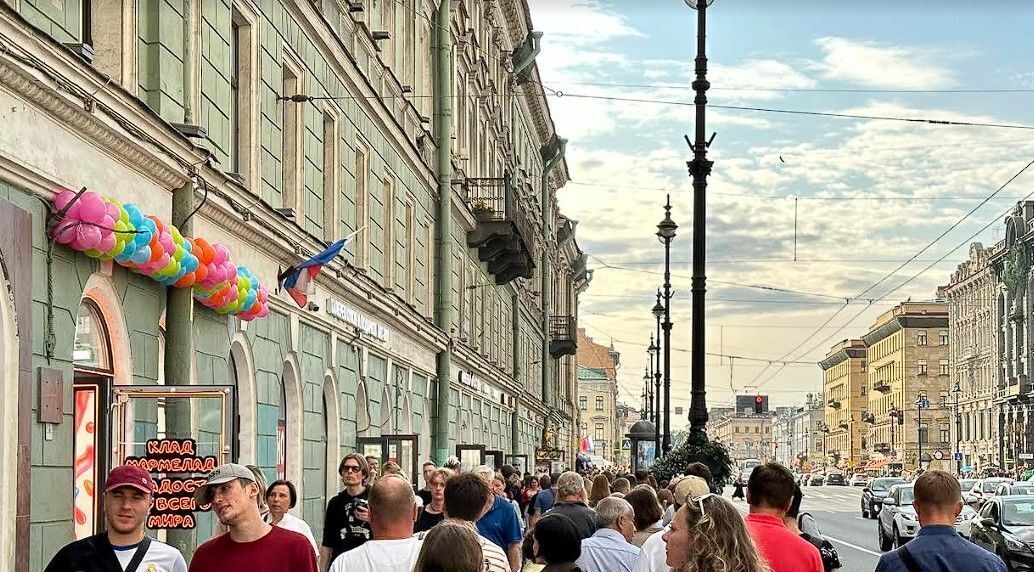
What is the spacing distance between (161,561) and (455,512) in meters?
2.44

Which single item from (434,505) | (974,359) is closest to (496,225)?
(434,505)

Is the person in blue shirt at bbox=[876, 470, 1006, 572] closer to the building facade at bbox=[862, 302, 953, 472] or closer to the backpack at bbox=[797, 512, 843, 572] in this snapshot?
the backpack at bbox=[797, 512, 843, 572]

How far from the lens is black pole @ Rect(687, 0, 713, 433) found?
2281 cm

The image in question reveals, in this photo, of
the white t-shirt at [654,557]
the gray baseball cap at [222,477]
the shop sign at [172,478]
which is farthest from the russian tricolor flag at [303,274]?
the gray baseball cap at [222,477]

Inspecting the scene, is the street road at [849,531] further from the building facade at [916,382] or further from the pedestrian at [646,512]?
the building facade at [916,382]

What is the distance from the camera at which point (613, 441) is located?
552ft

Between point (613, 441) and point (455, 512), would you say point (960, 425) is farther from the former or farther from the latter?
point (455, 512)

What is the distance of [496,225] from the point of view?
3781 centimetres

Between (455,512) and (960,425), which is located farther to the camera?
(960,425)

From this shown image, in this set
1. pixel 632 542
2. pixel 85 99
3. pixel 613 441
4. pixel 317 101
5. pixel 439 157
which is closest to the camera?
pixel 632 542

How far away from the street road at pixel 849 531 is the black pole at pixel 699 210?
3519 mm

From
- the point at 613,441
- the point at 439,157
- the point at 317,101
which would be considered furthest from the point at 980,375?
the point at 317,101

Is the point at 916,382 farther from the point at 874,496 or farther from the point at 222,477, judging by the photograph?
the point at 222,477

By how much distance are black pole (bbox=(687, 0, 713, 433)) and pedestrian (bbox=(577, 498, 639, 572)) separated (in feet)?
43.1
